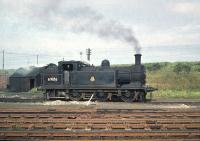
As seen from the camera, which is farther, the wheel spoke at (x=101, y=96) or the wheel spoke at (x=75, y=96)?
the wheel spoke at (x=75, y=96)

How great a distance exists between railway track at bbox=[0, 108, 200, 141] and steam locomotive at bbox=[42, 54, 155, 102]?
9.39 metres

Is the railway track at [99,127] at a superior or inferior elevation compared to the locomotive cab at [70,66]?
inferior

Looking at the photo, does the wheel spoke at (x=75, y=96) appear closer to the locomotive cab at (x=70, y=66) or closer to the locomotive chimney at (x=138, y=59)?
the locomotive cab at (x=70, y=66)

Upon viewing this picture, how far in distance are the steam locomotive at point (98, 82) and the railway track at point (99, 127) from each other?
9389 millimetres

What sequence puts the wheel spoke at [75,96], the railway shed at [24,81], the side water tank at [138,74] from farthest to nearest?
1. the railway shed at [24,81]
2. the wheel spoke at [75,96]
3. the side water tank at [138,74]

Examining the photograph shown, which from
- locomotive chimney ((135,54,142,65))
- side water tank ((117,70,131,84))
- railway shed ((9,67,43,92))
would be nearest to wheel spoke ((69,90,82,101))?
side water tank ((117,70,131,84))

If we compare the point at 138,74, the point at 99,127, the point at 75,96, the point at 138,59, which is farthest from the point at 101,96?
the point at 99,127

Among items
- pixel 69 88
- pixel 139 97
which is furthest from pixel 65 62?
pixel 139 97

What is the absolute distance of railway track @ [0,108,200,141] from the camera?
35.8 ft

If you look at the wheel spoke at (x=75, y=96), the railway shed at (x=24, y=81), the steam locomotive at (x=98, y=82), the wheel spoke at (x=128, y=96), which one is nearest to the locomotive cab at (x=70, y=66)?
the steam locomotive at (x=98, y=82)

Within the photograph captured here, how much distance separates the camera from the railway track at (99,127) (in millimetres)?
10914

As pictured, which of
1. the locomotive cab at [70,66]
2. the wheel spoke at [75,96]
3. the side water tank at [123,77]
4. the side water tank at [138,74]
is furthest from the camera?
the locomotive cab at [70,66]

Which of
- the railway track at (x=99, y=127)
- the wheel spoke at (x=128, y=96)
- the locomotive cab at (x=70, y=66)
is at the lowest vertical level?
the railway track at (x=99, y=127)

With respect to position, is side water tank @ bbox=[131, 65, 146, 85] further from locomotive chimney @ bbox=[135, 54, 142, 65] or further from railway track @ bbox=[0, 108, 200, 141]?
railway track @ bbox=[0, 108, 200, 141]
